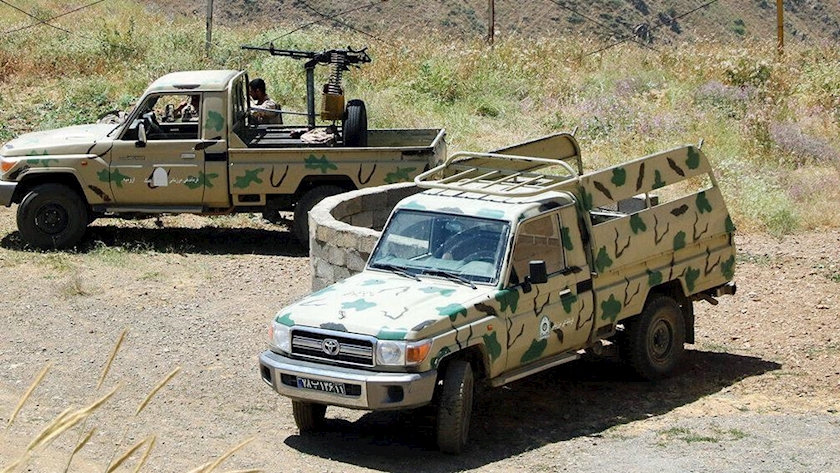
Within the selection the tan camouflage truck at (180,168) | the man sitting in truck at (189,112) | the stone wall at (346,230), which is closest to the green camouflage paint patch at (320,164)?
the tan camouflage truck at (180,168)

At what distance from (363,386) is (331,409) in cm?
160

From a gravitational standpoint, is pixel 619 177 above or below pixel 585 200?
above

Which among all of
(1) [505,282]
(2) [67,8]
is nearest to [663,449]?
(1) [505,282]

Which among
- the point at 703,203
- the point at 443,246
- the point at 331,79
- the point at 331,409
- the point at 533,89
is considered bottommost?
the point at 331,409

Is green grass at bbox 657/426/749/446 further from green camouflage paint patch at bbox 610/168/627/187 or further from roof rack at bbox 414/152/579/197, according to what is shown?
green camouflage paint patch at bbox 610/168/627/187

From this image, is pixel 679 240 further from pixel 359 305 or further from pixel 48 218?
pixel 48 218

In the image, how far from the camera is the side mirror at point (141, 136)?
1400 centimetres

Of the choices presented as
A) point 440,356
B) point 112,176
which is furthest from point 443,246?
point 112,176

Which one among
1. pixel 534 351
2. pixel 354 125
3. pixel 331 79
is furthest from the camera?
pixel 331 79

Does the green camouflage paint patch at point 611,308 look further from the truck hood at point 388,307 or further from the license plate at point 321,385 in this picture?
the license plate at point 321,385

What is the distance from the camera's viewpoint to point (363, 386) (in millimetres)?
7598

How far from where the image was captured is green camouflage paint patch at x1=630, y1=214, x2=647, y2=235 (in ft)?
31.3

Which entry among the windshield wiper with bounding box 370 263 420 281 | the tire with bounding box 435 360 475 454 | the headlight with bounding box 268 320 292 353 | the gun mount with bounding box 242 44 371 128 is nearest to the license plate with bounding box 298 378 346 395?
the headlight with bounding box 268 320 292 353

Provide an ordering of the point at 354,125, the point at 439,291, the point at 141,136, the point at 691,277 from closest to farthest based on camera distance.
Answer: the point at 439,291
the point at 691,277
the point at 141,136
the point at 354,125
